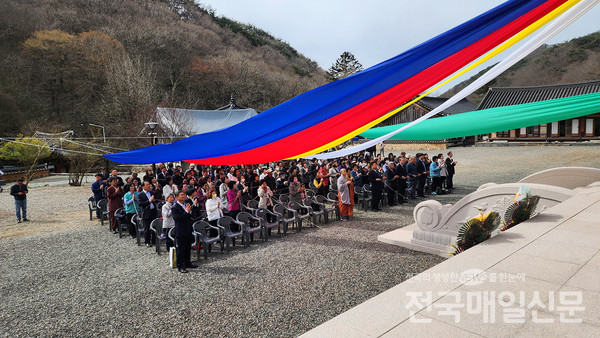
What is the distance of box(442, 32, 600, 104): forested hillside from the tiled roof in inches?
704

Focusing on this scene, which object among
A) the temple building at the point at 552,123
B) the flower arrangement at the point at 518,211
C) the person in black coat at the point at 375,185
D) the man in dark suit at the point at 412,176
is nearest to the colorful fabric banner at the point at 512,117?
the flower arrangement at the point at 518,211

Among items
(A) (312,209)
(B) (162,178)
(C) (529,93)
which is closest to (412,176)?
(A) (312,209)

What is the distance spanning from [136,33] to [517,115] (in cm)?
4814

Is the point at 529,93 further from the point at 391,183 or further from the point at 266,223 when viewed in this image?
the point at 266,223

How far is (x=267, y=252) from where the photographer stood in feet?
26.2

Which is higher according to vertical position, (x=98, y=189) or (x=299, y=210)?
(x=98, y=189)

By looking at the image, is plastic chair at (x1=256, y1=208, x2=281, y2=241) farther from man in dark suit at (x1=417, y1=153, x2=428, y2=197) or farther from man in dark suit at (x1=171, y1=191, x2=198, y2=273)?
man in dark suit at (x1=417, y1=153, x2=428, y2=197)

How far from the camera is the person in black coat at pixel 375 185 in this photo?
11844mm

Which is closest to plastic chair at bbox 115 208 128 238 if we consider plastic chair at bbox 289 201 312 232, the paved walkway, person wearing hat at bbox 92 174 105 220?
person wearing hat at bbox 92 174 105 220

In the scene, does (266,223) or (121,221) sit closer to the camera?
(266,223)

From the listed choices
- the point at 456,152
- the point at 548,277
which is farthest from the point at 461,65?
the point at 456,152

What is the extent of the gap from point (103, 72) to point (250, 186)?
34.0 m

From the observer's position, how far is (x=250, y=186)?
42.3ft

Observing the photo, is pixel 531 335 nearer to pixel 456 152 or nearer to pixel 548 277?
pixel 548 277
